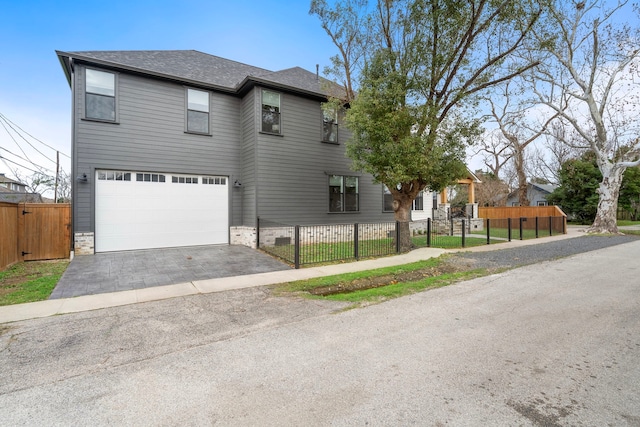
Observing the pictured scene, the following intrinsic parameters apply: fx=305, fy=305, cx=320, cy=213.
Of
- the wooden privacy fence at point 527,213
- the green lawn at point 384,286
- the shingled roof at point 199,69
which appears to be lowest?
the green lawn at point 384,286

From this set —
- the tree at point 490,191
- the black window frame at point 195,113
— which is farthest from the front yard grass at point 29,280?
the tree at point 490,191

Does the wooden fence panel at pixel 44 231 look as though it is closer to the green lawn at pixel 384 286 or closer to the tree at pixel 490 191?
the green lawn at pixel 384 286

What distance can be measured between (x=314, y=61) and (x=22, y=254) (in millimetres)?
13378

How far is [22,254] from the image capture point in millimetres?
8344

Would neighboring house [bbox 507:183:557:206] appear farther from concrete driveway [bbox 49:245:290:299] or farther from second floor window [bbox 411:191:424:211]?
concrete driveway [bbox 49:245:290:299]

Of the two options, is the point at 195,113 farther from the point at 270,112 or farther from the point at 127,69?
the point at 270,112

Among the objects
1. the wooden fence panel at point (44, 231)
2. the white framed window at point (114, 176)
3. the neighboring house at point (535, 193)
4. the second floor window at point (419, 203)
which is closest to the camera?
the wooden fence panel at point (44, 231)

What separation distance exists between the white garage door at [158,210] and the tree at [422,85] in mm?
5704

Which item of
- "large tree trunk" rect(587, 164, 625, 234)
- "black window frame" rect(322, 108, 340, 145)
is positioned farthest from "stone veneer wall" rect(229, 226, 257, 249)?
"large tree trunk" rect(587, 164, 625, 234)

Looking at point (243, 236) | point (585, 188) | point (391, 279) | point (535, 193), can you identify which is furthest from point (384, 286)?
point (535, 193)

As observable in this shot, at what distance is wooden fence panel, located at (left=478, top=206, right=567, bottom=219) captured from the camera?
1920 cm

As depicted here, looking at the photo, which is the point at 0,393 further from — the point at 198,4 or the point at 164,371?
the point at 198,4

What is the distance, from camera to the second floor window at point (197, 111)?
1128 centimetres

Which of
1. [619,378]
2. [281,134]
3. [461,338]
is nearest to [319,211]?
[281,134]
